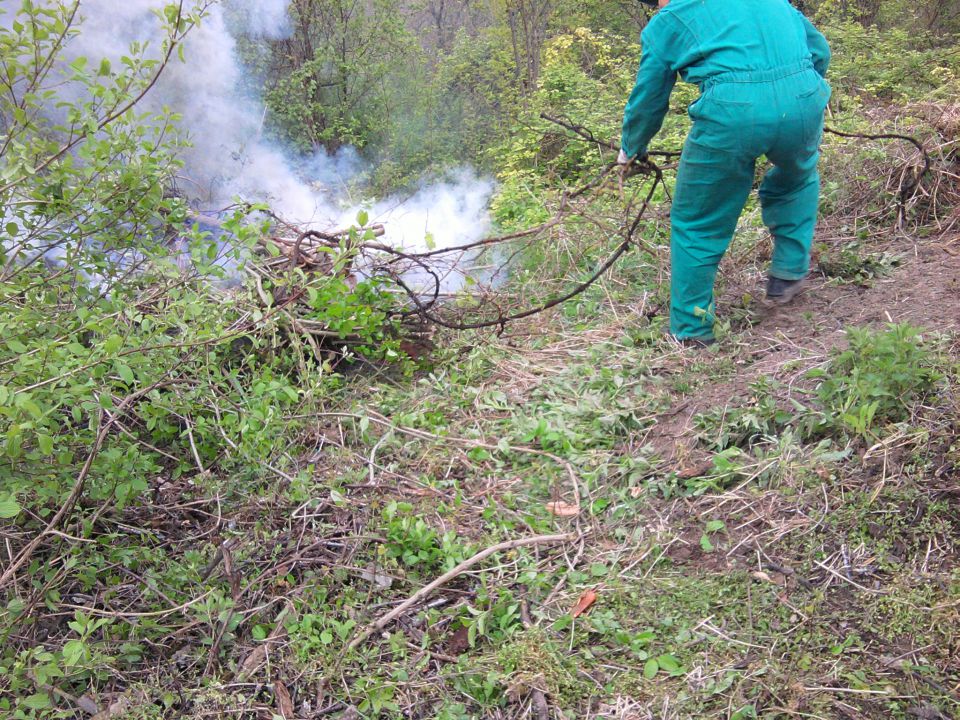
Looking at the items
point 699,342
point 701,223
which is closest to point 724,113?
point 701,223

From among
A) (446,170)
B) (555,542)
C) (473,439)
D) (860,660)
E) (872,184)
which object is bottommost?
(860,660)

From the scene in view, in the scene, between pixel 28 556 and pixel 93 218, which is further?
pixel 93 218

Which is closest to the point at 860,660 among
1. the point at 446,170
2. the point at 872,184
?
the point at 872,184

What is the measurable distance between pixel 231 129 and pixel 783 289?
25.9 feet

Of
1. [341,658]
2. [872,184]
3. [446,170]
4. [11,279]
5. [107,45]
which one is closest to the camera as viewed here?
[341,658]

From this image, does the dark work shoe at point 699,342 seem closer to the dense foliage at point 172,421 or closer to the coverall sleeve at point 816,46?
the dense foliage at point 172,421

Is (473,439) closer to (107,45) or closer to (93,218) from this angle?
(93,218)

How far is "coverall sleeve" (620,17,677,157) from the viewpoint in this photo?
3.66 meters

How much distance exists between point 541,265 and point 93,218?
2.98m

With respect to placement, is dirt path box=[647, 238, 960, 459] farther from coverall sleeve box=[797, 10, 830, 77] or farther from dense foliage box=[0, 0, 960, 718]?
coverall sleeve box=[797, 10, 830, 77]

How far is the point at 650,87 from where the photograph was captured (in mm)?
3760

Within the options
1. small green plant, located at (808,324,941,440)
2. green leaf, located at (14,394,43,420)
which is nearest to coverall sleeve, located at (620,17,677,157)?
small green plant, located at (808,324,941,440)

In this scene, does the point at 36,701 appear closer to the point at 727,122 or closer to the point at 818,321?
the point at 727,122

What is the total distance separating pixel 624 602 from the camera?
2.61m
